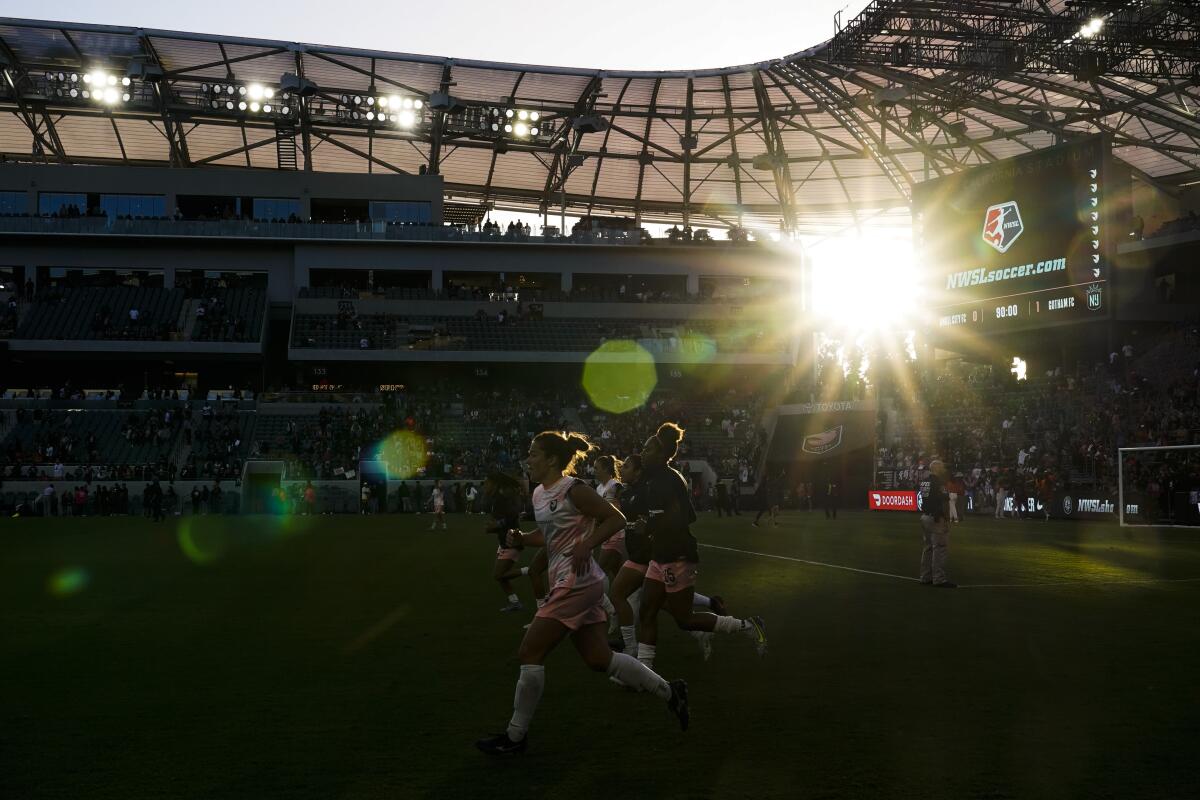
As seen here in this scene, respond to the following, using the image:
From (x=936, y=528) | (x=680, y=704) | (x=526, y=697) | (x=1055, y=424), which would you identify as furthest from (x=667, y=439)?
(x=1055, y=424)

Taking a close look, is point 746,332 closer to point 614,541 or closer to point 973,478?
point 973,478

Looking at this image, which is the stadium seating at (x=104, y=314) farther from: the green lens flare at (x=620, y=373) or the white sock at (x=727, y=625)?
the white sock at (x=727, y=625)

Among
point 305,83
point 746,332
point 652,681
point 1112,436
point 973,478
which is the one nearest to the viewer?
point 652,681

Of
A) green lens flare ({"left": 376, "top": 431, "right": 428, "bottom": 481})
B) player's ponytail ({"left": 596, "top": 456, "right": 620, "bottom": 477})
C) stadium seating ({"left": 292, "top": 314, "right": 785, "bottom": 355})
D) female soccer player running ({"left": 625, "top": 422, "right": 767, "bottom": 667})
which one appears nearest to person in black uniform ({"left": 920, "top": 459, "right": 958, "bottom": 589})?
player's ponytail ({"left": 596, "top": 456, "right": 620, "bottom": 477})

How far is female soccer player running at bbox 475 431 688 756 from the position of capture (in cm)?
696

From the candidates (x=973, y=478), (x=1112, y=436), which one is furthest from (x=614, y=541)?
(x=973, y=478)

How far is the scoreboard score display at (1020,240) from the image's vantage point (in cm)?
3534

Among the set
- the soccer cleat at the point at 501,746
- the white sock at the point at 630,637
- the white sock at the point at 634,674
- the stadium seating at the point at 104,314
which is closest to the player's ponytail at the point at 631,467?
the white sock at the point at 630,637

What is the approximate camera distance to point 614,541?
502 inches

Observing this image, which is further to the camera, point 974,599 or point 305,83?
point 305,83

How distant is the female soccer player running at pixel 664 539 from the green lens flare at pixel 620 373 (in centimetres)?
5204

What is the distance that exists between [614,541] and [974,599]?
568 cm

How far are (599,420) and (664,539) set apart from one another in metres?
49.7

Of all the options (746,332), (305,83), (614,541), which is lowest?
(614,541)
